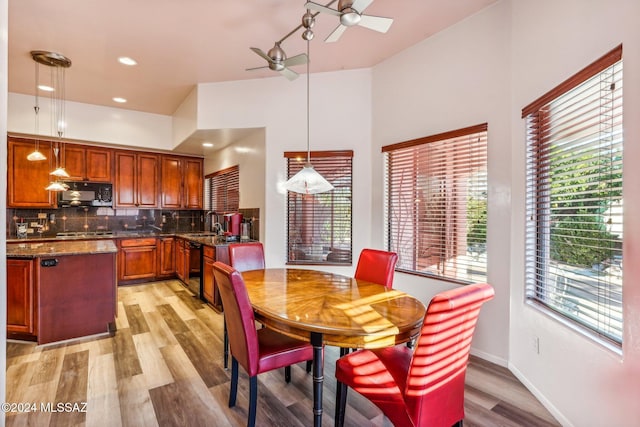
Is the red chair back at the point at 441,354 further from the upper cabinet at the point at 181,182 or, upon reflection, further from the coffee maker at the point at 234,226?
the upper cabinet at the point at 181,182

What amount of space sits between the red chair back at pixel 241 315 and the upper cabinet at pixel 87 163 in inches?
185

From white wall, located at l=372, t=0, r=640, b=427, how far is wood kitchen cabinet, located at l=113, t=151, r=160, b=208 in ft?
14.1

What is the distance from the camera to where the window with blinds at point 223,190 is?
4898 mm

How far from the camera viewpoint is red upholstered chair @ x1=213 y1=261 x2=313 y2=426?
68.9 inches

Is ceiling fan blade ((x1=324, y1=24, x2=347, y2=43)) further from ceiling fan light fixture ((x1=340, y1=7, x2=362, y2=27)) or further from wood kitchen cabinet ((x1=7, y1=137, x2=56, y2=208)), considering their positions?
wood kitchen cabinet ((x1=7, y1=137, x2=56, y2=208))

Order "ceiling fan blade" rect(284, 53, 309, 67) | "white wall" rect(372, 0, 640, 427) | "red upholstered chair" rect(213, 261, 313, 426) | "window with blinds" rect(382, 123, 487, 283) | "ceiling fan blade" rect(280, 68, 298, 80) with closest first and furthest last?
"white wall" rect(372, 0, 640, 427), "red upholstered chair" rect(213, 261, 313, 426), "ceiling fan blade" rect(284, 53, 309, 67), "ceiling fan blade" rect(280, 68, 298, 80), "window with blinds" rect(382, 123, 487, 283)

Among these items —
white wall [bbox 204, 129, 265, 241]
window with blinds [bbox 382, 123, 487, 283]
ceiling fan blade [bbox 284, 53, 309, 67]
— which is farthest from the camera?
white wall [bbox 204, 129, 265, 241]

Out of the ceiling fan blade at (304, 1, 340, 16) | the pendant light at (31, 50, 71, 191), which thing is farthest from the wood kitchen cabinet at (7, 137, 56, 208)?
the ceiling fan blade at (304, 1, 340, 16)

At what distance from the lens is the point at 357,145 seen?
145 inches

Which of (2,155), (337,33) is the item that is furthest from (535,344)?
(2,155)

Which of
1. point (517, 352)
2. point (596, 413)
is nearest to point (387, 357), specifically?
point (596, 413)

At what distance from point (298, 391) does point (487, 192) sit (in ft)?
7.34

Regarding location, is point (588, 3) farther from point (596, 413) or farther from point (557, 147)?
point (596, 413)

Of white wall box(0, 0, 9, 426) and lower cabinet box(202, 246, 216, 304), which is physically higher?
white wall box(0, 0, 9, 426)
